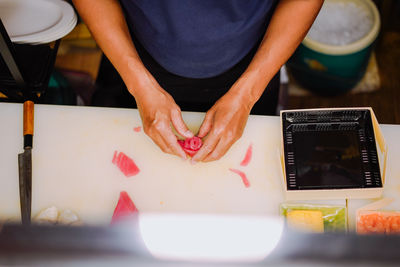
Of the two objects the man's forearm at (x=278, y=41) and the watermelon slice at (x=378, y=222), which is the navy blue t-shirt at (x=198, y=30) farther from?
the watermelon slice at (x=378, y=222)

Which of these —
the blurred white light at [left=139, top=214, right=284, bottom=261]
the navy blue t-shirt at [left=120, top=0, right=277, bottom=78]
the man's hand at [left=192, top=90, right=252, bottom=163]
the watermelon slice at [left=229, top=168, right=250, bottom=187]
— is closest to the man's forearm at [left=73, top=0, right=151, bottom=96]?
the navy blue t-shirt at [left=120, top=0, right=277, bottom=78]

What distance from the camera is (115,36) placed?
53.7 inches

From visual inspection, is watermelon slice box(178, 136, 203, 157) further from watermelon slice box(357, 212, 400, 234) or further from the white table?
watermelon slice box(357, 212, 400, 234)

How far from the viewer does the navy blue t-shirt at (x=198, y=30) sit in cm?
120

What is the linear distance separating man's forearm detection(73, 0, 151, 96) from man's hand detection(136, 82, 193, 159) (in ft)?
0.18

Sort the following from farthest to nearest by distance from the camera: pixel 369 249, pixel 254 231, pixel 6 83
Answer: pixel 6 83 → pixel 254 231 → pixel 369 249

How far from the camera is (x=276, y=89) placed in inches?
67.6

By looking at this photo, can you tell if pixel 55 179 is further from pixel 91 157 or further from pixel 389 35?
pixel 389 35

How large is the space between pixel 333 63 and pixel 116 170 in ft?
5.39

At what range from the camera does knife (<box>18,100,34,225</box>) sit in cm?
124

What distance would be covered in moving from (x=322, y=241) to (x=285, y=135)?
35.4 inches

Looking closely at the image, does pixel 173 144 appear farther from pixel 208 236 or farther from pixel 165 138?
pixel 208 236

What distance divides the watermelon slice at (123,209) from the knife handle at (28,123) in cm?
37

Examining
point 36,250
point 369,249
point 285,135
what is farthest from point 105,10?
point 369,249
